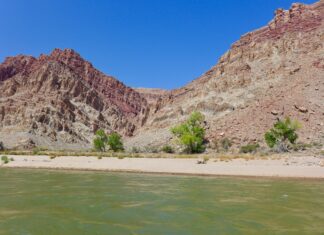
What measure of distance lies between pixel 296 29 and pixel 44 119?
261 ft

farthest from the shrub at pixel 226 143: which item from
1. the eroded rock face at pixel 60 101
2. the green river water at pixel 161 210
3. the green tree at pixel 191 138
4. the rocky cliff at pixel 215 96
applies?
the eroded rock face at pixel 60 101

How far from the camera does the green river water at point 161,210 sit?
33.2 ft

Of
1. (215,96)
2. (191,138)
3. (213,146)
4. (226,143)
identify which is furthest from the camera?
(215,96)

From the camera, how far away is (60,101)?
128500mm

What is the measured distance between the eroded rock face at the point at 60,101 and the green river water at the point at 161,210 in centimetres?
9087

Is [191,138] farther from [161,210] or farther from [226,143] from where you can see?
[161,210]

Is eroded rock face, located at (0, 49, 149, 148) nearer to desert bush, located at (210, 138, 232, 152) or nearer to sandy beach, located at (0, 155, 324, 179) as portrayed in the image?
desert bush, located at (210, 138, 232, 152)

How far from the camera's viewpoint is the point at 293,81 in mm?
73562

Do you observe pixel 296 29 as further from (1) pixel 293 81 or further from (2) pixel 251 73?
(1) pixel 293 81

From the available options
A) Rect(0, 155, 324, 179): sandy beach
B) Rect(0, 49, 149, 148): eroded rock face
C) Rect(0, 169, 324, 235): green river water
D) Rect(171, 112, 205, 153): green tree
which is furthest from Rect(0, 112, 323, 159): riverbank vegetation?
Rect(0, 49, 149, 148): eroded rock face

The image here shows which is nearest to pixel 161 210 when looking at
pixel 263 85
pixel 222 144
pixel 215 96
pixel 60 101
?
pixel 222 144

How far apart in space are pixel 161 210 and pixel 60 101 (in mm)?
121239

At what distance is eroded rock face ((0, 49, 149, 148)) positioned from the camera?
116m

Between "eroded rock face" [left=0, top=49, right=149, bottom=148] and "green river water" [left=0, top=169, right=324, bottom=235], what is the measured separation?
90866mm
